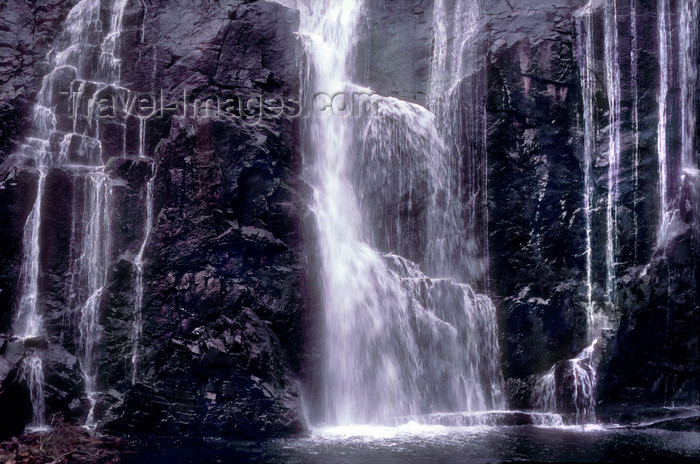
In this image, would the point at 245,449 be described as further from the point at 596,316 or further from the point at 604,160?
the point at 604,160

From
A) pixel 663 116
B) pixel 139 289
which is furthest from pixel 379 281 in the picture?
pixel 663 116

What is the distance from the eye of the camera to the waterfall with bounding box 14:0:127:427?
1236cm

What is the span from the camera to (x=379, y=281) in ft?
43.5

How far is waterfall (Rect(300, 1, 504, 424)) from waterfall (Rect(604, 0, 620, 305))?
9.58ft

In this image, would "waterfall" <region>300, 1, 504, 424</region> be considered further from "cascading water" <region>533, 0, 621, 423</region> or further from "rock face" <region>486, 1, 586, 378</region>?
"cascading water" <region>533, 0, 621, 423</region>

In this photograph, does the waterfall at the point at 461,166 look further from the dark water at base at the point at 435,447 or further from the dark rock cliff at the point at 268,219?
the dark water at base at the point at 435,447

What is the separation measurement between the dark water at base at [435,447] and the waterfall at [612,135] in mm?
3573

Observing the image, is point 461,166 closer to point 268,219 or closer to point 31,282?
Answer: point 268,219

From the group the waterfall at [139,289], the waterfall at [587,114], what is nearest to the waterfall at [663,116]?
the waterfall at [587,114]

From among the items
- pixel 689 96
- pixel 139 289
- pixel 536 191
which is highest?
pixel 689 96

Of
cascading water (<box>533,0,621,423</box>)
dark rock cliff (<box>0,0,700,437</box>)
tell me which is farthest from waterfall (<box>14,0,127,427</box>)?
cascading water (<box>533,0,621,423</box>)

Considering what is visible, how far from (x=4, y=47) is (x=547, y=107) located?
12.3 metres

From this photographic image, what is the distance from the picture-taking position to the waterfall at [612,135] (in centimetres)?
1382

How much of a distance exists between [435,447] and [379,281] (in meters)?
3.95
